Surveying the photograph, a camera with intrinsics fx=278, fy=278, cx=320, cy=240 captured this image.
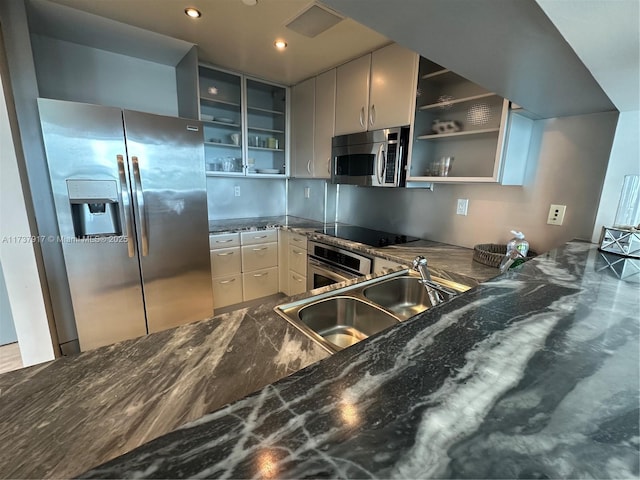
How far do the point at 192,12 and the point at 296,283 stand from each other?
2.20 metres

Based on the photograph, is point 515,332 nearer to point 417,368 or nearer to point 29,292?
point 417,368

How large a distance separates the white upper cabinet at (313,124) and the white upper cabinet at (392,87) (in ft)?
1.61

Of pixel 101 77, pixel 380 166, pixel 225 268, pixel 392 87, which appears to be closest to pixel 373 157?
pixel 380 166

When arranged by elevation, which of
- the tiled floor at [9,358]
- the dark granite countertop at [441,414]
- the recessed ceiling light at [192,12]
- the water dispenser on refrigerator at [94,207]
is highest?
the recessed ceiling light at [192,12]

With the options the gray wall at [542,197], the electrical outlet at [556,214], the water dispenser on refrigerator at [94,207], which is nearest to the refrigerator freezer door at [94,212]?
the water dispenser on refrigerator at [94,207]

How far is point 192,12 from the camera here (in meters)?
1.72

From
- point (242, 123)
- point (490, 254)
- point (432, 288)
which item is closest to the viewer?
point (432, 288)

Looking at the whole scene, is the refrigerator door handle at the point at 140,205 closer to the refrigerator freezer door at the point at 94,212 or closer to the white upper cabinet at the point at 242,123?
the refrigerator freezer door at the point at 94,212

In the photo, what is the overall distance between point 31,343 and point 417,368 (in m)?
2.57

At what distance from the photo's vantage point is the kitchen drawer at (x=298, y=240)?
8.55 feet

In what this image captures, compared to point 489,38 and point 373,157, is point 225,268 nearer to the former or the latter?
point 373,157

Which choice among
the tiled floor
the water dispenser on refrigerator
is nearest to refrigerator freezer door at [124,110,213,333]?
the water dispenser on refrigerator

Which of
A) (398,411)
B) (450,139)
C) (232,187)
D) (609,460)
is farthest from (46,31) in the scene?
(609,460)

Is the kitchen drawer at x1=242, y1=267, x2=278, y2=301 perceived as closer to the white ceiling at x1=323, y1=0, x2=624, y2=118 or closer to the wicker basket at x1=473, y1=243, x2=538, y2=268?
the wicker basket at x1=473, y1=243, x2=538, y2=268
